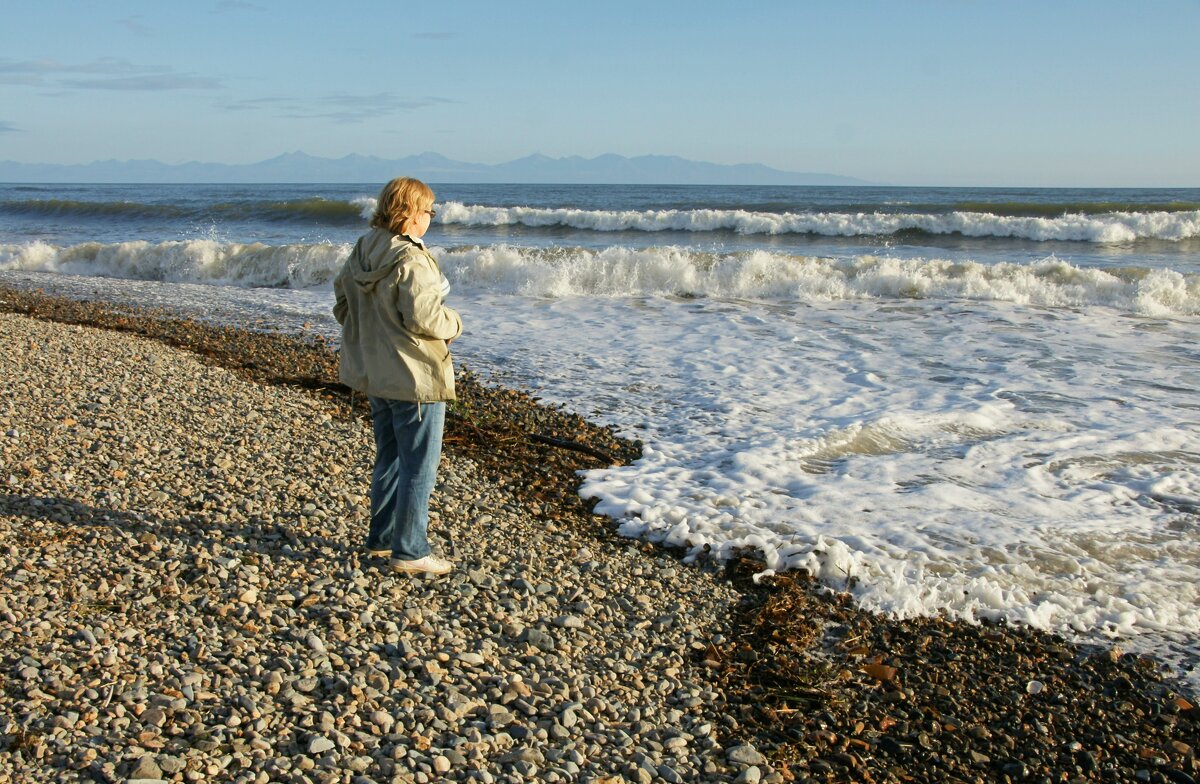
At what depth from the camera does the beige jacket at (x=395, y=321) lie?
13.6 feet

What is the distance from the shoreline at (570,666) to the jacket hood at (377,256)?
4.73 feet

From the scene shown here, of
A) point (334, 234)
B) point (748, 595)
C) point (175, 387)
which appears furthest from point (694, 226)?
point (748, 595)

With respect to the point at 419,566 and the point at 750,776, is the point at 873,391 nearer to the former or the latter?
the point at 419,566

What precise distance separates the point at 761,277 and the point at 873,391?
8.02m

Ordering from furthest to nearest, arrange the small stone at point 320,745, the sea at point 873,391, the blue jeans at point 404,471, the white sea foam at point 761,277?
the white sea foam at point 761,277 < the sea at point 873,391 < the blue jeans at point 404,471 < the small stone at point 320,745

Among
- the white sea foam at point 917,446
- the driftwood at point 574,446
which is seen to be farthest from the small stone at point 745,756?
the driftwood at point 574,446

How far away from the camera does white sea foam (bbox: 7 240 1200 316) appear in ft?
49.8

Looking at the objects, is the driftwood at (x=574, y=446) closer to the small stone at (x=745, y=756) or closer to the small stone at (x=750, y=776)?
the small stone at (x=745, y=756)

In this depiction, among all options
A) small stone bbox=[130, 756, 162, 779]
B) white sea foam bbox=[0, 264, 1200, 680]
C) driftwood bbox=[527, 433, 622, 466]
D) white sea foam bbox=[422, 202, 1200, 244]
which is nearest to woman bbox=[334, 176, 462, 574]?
white sea foam bbox=[0, 264, 1200, 680]

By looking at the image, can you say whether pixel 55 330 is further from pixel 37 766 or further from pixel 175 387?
pixel 37 766

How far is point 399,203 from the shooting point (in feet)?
13.7

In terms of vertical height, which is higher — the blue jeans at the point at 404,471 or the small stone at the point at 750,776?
Result: the blue jeans at the point at 404,471

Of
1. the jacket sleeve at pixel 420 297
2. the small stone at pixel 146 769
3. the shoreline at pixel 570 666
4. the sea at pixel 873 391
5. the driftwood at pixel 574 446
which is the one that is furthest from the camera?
the driftwood at pixel 574 446

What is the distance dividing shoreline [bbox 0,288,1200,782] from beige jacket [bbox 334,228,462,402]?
984 millimetres
